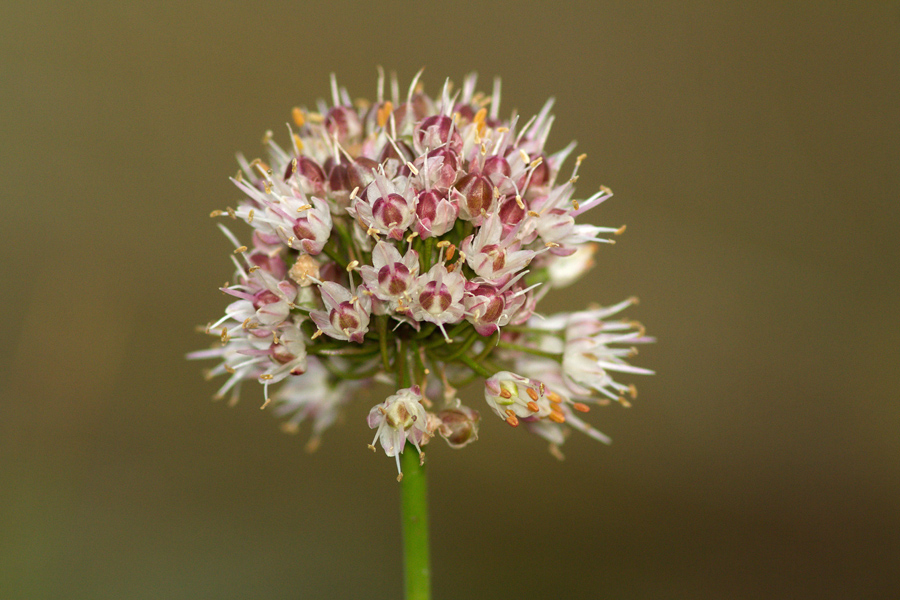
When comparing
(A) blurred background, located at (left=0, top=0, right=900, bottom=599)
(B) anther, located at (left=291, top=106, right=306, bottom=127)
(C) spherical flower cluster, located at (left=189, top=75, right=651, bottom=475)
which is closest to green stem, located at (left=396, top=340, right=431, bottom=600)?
(C) spherical flower cluster, located at (left=189, top=75, right=651, bottom=475)

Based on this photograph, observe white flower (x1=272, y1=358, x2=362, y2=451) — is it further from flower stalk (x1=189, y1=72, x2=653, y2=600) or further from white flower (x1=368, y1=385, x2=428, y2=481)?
white flower (x1=368, y1=385, x2=428, y2=481)

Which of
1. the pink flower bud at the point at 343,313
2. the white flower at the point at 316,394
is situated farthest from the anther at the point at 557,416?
the white flower at the point at 316,394

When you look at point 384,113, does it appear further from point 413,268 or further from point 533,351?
point 533,351

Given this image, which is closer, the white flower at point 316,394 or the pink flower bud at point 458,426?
the pink flower bud at point 458,426

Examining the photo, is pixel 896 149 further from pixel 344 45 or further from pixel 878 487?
pixel 344 45

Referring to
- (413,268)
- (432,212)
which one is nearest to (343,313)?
(413,268)

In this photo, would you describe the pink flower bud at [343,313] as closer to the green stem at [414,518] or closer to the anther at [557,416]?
the green stem at [414,518]

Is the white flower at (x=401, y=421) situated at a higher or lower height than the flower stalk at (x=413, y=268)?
lower
